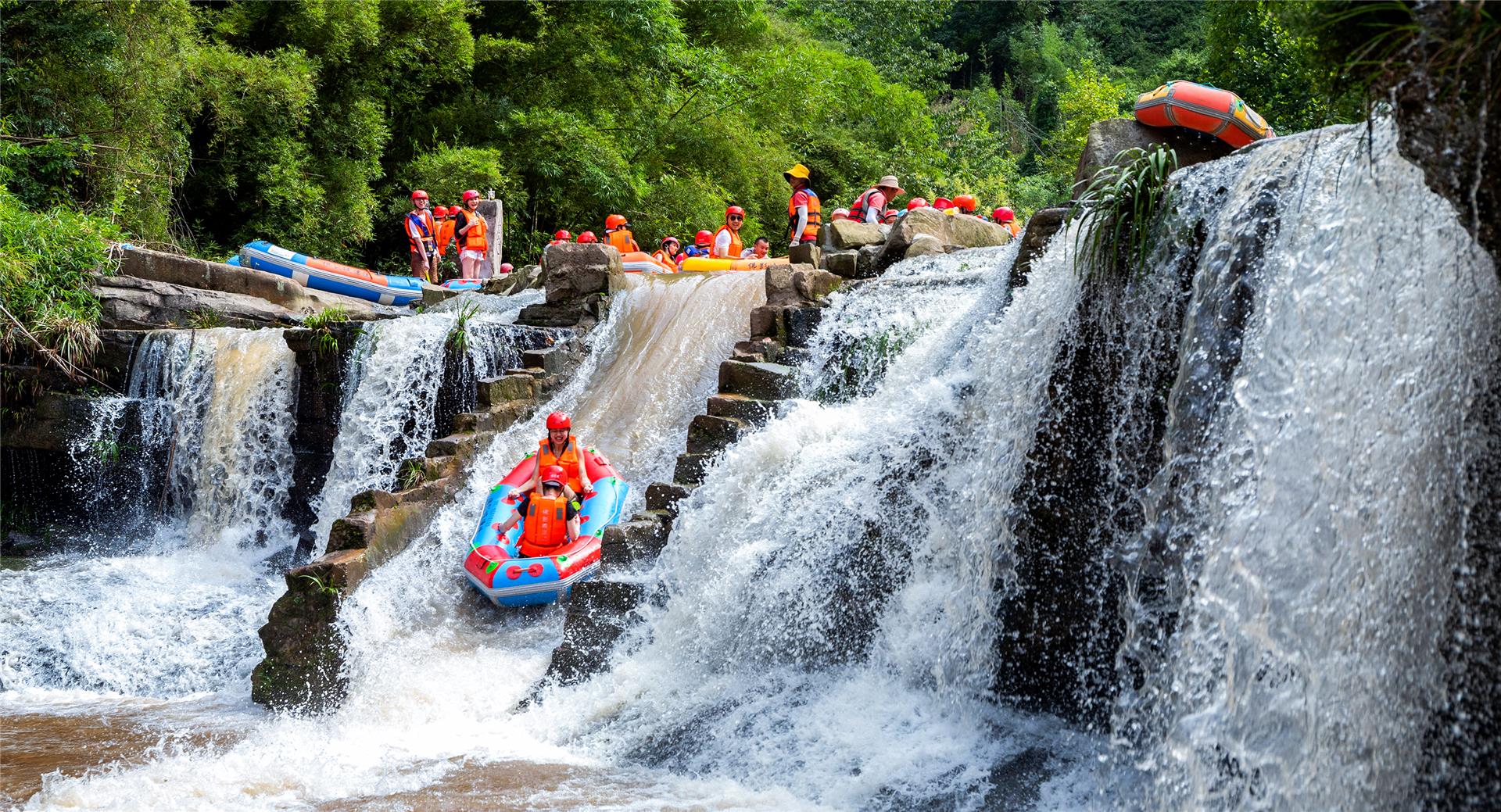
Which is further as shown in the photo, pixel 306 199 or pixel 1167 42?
pixel 1167 42

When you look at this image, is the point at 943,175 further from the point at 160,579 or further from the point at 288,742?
the point at 288,742

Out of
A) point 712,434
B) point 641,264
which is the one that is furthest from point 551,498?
point 641,264

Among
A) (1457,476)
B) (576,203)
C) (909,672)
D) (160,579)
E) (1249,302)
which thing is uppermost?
(576,203)

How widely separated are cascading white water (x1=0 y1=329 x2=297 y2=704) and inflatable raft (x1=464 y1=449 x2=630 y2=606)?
6.02ft

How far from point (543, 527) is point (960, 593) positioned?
315cm

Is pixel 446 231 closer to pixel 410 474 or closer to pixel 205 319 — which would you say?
pixel 205 319

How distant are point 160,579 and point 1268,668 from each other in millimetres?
8811

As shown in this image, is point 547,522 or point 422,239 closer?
point 547,522

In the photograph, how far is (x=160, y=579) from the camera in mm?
9758

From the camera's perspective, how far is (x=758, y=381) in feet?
28.1

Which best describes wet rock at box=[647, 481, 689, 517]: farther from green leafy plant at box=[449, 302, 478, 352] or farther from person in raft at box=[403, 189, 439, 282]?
person in raft at box=[403, 189, 439, 282]

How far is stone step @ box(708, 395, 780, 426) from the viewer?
8281 mm

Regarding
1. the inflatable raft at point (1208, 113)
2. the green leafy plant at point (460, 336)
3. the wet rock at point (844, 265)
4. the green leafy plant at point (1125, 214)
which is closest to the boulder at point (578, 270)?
the green leafy plant at point (460, 336)

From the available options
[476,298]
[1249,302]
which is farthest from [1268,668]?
[476,298]
